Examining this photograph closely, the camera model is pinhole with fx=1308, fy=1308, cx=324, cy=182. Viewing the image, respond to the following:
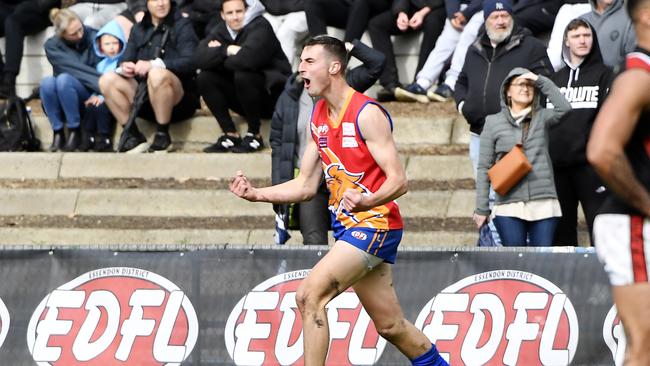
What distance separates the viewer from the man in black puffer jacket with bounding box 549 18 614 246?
1086 centimetres

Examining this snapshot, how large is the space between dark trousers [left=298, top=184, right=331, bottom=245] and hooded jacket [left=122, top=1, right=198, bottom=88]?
Result: 11.9 ft

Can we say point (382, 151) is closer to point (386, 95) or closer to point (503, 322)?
point (503, 322)

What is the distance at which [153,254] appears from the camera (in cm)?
936

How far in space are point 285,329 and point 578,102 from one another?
3.46 metres

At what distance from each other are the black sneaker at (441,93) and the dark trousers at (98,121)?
360 centimetres

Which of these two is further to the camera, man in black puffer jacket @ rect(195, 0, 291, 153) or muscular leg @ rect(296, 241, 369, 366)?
man in black puffer jacket @ rect(195, 0, 291, 153)

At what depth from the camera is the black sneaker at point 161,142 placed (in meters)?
14.4

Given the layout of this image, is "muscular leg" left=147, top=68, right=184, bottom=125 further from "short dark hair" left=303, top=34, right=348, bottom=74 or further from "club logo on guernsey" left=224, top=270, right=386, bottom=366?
"short dark hair" left=303, top=34, right=348, bottom=74

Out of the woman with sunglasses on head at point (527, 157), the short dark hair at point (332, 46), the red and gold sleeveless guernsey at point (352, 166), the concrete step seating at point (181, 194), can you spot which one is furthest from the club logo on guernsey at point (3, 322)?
the woman with sunglasses on head at point (527, 157)

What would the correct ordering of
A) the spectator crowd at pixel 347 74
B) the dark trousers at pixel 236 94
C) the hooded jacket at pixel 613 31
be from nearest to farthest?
the spectator crowd at pixel 347 74
the hooded jacket at pixel 613 31
the dark trousers at pixel 236 94

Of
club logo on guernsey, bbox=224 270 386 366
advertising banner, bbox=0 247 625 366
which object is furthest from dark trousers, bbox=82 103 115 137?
club logo on guernsey, bbox=224 270 386 366

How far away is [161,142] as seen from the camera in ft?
47.3

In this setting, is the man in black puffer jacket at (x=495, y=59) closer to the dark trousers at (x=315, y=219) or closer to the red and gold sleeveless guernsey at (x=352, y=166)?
the dark trousers at (x=315, y=219)

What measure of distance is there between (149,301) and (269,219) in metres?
3.85
